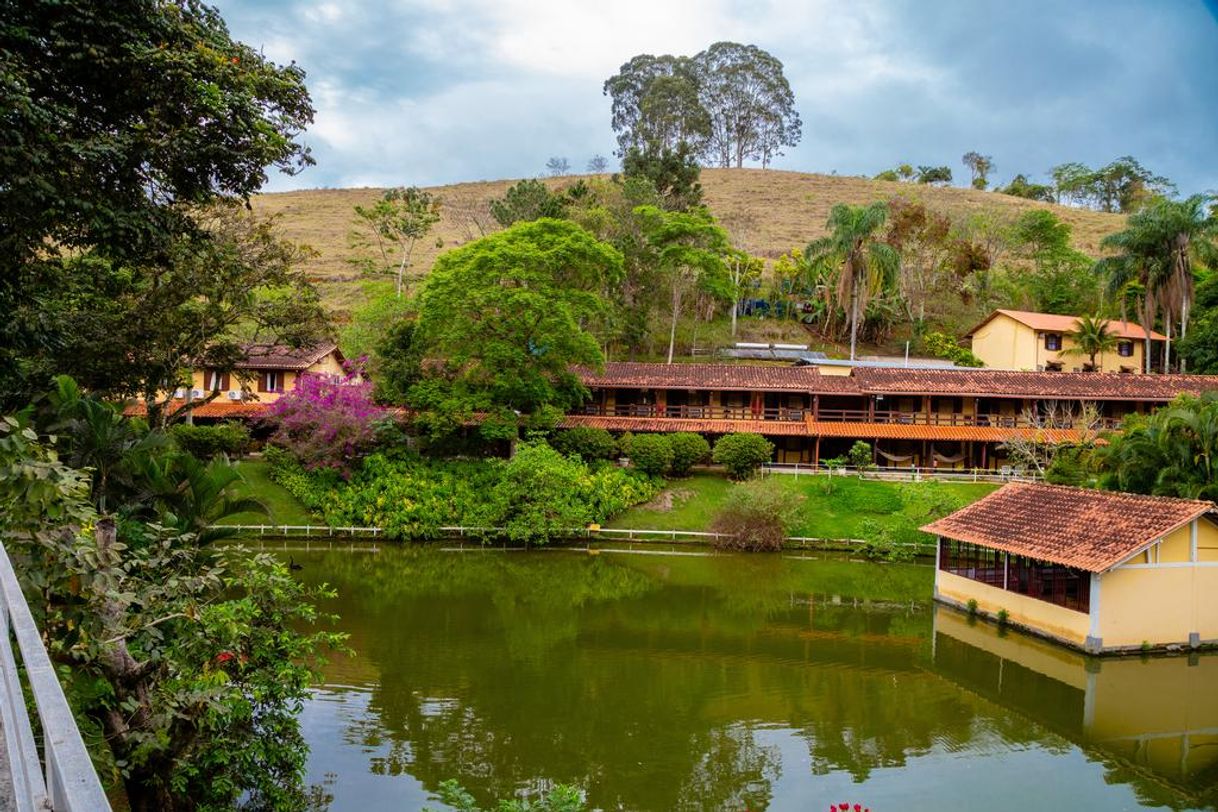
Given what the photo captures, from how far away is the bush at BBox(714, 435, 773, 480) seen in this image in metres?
36.8

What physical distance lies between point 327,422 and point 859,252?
96.9ft

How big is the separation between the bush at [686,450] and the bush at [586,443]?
2524 millimetres

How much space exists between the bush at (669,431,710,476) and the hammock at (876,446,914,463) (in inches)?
333

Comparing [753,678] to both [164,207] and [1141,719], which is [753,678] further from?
[164,207]

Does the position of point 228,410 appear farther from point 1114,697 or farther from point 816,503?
point 1114,697

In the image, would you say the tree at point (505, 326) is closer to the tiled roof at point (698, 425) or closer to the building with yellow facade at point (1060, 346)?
the tiled roof at point (698, 425)

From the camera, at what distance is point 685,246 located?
47594 mm

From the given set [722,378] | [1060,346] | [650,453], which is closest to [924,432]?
[722,378]

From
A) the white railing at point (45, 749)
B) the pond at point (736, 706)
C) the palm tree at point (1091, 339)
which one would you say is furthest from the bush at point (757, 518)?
the white railing at point (45, 749)

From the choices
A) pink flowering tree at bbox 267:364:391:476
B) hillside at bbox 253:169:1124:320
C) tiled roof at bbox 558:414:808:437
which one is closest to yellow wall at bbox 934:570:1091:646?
tiled roof at bbox 558:414:808:437

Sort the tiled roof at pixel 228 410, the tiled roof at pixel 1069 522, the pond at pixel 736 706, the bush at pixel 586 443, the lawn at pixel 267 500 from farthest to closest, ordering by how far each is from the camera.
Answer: the tiled roof at pixel 228 410 → the bush at pixel 586 443 → the lawn at pixel 267 500 → the tiled roof at pixel 1069 522 → the pond at pixel 736 706

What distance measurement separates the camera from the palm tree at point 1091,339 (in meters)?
48.8

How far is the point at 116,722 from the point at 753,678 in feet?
42.7

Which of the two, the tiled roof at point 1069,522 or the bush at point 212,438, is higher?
the bush at point 212,438
